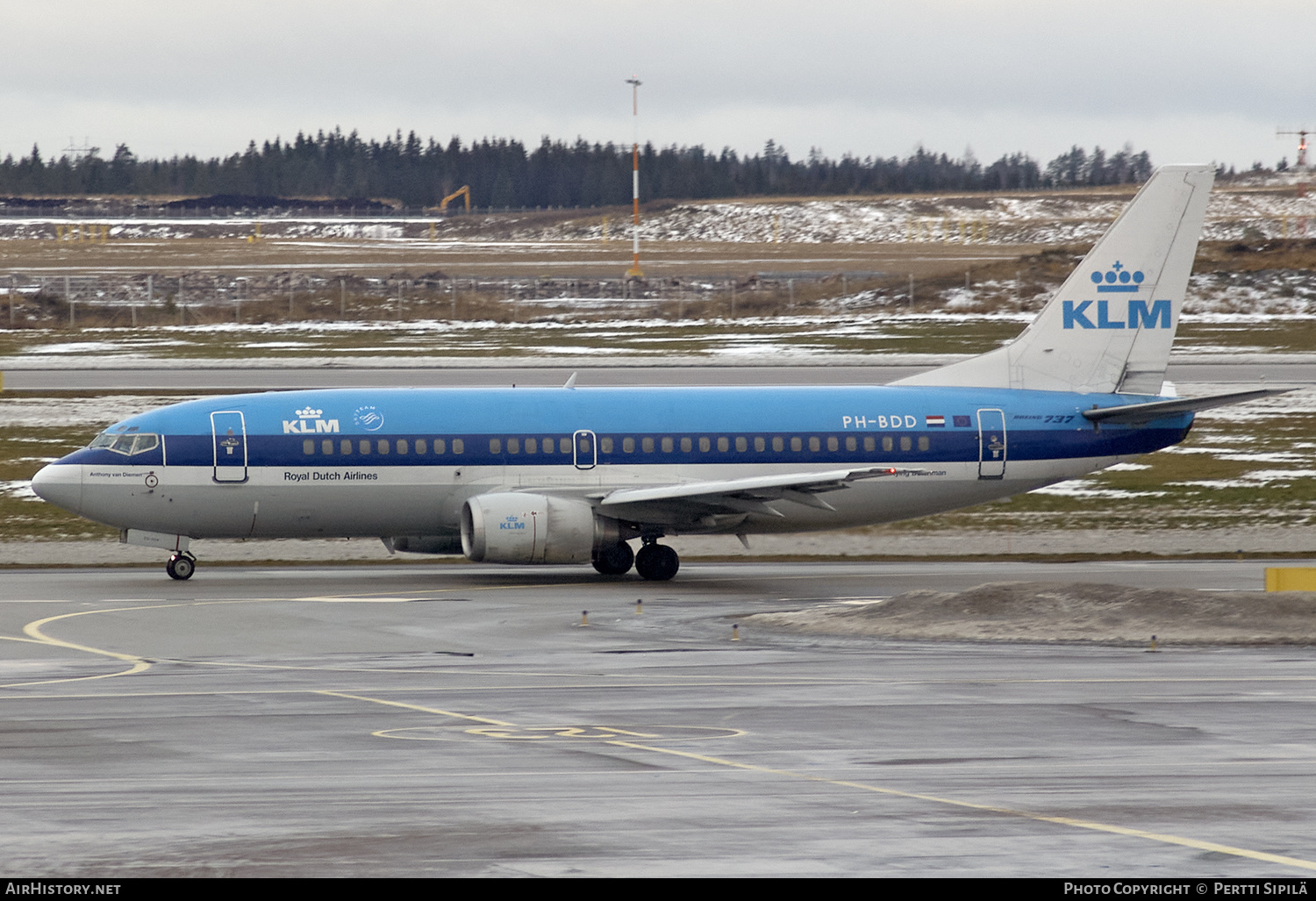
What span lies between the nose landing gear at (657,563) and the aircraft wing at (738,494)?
114cm

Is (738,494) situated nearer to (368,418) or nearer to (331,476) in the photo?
(368,418)

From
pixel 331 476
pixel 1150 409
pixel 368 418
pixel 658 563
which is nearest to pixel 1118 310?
pixel 1150 409

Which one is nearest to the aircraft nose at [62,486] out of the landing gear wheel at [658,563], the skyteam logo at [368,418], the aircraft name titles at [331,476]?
the aircraft name titles at [331,476]

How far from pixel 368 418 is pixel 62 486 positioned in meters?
6.67

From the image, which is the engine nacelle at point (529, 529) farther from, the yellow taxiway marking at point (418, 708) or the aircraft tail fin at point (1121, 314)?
the yellow taxiway marking at point (418, 708)

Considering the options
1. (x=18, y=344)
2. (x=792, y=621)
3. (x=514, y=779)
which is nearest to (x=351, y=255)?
(x=18, y=344)

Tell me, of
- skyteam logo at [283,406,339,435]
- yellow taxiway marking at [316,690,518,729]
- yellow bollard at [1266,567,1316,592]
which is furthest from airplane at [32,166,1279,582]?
yellow taxiway marking at [316,690,518,729]

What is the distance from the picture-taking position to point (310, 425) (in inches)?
1438

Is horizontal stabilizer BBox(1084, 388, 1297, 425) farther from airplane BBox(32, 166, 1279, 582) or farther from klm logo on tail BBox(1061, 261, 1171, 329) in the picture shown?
klm logo on tail BBox(1061, 261, 1171, 329)

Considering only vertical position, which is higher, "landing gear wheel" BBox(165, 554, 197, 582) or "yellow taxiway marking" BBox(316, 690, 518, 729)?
"yellow taxiway marking" BBox(316, 690, 518, 729)

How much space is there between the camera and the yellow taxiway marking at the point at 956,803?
13.6 metres

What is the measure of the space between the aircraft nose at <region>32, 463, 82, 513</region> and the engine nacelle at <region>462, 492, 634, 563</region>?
8.34m

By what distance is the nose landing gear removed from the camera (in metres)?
37.0

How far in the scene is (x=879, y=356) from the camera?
237 feet
